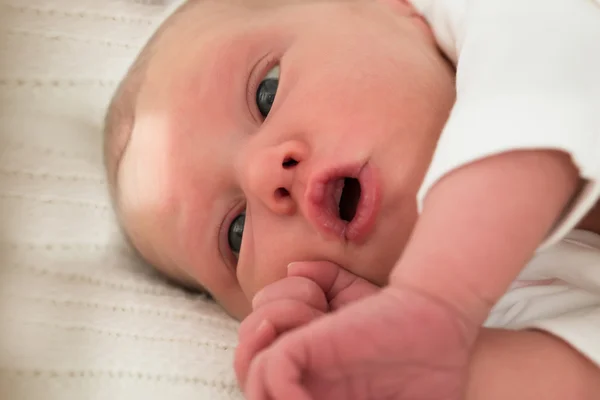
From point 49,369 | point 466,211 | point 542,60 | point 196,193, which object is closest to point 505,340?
point 466,211

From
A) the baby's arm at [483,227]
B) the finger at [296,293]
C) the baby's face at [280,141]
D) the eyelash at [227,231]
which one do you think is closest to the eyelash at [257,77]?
the baby's face at [280,141]

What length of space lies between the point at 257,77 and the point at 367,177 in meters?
0.23

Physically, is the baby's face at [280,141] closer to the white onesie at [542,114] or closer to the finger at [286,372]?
the white onesie at [542,114]

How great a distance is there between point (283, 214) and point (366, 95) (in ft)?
0.52

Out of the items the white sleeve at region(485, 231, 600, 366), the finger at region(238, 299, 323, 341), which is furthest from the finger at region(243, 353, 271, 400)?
the white sleeve at region(485, 231, 600, 366)

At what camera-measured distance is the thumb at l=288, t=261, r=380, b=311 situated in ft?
2.44

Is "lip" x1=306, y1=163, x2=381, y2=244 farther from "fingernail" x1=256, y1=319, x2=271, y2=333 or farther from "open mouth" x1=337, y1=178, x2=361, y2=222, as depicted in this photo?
"fingernail" x1=256, y1=319, x2=271, y2=333

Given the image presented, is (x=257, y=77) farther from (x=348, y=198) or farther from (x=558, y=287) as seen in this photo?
(x=558, y=287)

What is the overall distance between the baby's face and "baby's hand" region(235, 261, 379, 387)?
0.02 metres

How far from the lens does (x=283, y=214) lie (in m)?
0.76

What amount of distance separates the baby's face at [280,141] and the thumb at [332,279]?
0.04 feet

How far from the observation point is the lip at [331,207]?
27.6 inches

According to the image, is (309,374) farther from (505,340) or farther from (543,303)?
(543,303)

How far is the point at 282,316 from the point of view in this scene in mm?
669
